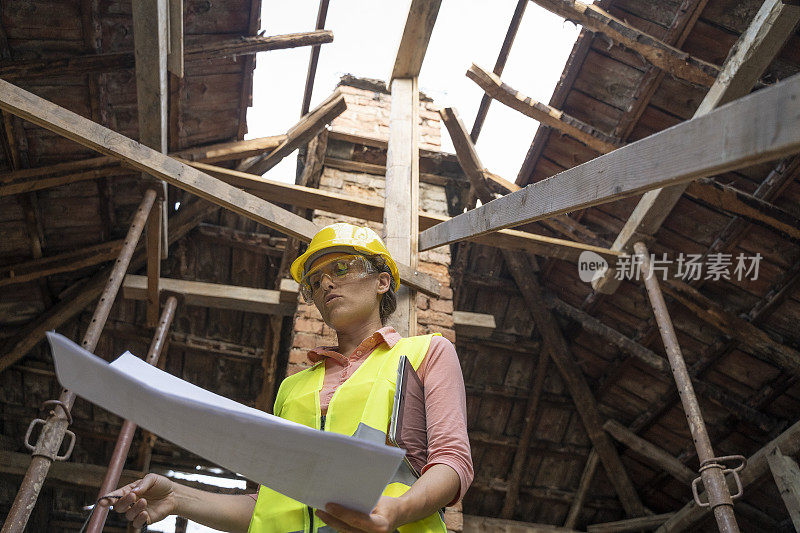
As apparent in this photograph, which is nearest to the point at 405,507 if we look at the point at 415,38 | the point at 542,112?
the point at 415,38

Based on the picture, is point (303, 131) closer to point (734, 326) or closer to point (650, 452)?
point (734, 326)

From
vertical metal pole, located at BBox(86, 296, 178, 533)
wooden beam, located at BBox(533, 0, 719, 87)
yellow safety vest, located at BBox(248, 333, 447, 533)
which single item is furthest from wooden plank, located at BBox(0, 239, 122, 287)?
yellow safety vest, located at BBox(248, 333, 447, 533)

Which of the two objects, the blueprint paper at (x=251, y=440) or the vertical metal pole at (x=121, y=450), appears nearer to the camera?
the blueprint paper at (x=251, y=440)

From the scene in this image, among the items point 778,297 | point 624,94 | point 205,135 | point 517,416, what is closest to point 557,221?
point 624,94

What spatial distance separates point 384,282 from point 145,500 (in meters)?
1.11

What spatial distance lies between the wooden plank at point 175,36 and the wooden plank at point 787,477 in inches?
241

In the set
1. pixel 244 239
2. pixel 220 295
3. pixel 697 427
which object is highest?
pixel 244 239

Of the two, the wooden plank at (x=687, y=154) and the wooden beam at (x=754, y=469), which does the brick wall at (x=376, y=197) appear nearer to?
the wooden plank at (x=687, y=154)

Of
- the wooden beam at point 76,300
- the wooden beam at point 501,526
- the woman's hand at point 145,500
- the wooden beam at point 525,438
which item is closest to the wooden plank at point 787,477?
the wooden beam at point 525,438

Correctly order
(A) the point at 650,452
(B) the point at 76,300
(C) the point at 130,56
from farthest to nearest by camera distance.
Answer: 1. (A) the point at 650,452
2. (B) the point at 76,300
3. (C) the point at 130,56

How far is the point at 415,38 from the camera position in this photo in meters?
4.09

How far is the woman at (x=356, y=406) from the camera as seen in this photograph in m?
1.47

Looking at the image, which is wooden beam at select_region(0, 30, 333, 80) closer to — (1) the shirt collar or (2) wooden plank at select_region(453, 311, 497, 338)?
(2) wooden plank at select_region(453, 311, 497, 338)

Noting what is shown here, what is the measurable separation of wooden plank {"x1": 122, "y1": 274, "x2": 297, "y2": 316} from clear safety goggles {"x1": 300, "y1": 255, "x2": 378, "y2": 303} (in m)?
3.65
